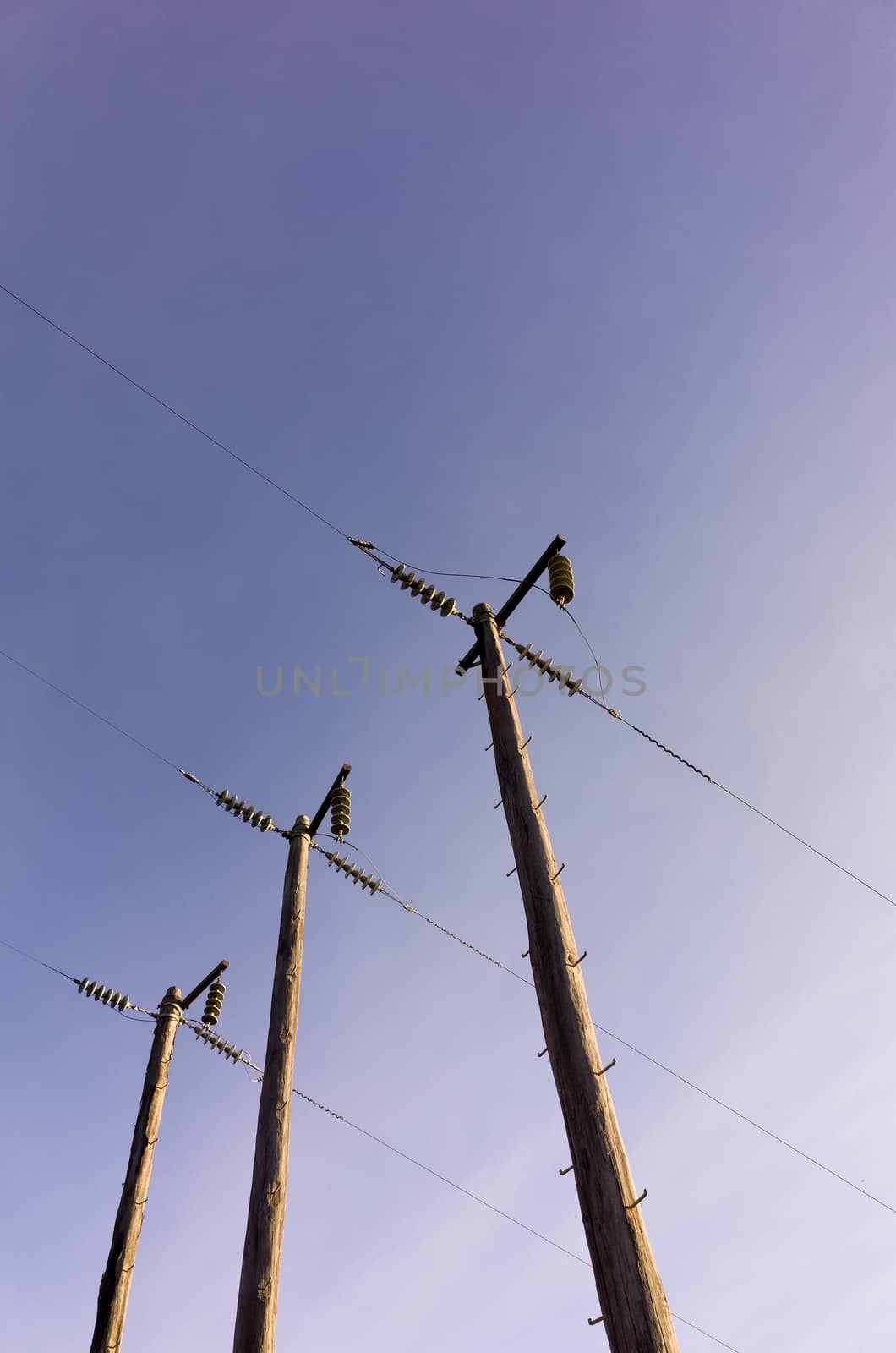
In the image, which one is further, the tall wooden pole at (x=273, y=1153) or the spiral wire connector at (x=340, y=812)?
the spiral wire connector at (x=340, y=812)

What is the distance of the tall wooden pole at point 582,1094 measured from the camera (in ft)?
13.1

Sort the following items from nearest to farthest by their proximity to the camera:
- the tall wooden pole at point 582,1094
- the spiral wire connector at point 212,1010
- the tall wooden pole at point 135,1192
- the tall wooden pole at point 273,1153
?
the tall wooden pole at point 582,1094 → the tall wooden pole at point 273,1153 → the tall wooden pole at point 135,1192 → the spiral wire connector at point 212,1010

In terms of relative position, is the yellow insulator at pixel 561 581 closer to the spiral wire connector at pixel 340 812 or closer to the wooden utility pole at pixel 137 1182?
the spiral wire connector at pixel 340 812

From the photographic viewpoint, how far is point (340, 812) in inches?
421

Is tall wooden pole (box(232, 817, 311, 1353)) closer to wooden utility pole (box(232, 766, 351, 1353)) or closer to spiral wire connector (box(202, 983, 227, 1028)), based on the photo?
wooden utility pole (box(232, 766, 351, 1353))

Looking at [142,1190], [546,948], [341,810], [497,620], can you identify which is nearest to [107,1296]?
[142,1190]

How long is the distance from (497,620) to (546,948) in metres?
3.54

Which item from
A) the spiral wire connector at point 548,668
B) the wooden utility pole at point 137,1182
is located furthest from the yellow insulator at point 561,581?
the wooden utility pole at point 137,1182

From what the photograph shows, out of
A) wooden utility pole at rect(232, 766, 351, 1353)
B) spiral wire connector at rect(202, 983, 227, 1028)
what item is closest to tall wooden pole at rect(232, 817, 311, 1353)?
wooden utility pole at rect(232, 766, 351, 1353)

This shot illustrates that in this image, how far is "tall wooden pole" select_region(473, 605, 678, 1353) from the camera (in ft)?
13.1

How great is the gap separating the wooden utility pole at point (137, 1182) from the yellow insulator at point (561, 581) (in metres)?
7.37

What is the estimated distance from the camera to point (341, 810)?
421 inches

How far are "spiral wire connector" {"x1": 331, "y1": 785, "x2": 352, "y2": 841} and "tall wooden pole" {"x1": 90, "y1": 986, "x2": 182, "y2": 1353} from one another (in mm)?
3532

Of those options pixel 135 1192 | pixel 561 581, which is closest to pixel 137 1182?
pixel 135 1192
